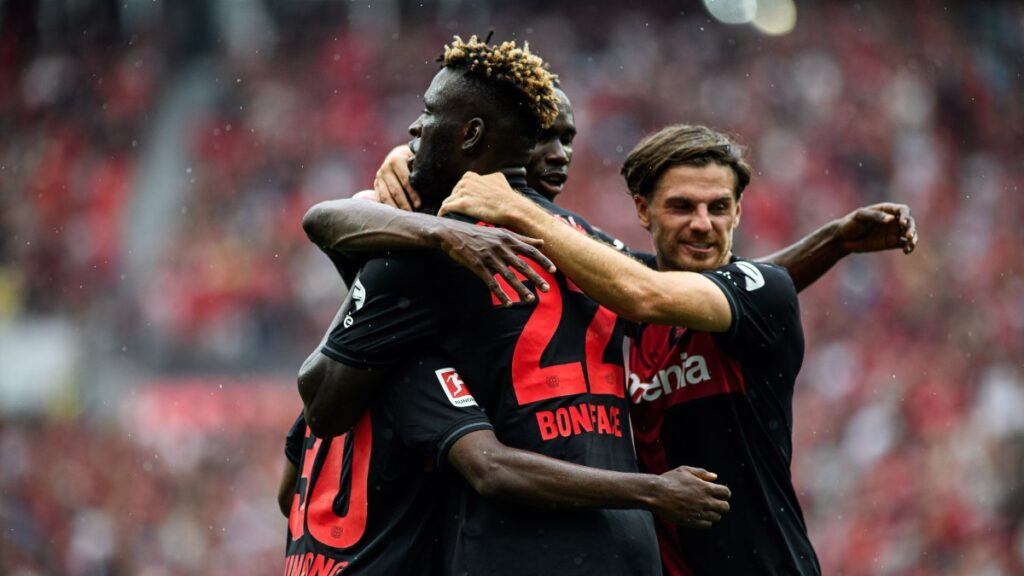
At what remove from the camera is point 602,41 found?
668 inches

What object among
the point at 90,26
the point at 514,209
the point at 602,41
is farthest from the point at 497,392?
the point at 90,26

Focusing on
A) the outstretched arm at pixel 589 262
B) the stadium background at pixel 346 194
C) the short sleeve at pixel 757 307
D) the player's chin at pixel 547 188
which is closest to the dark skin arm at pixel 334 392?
the outstretched arm at pixel 589 262

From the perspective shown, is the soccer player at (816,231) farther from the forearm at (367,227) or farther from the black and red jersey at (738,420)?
the black and red jersey at (738,420)

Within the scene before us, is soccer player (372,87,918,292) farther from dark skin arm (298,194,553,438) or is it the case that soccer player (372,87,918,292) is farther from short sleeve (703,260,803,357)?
short sleeve (703,260,803,357)

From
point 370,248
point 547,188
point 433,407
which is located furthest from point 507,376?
point 547,188

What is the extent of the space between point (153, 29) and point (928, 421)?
13014 mm

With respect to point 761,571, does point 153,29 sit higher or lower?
higher

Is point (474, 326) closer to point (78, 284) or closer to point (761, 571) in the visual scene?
point (761, 571)

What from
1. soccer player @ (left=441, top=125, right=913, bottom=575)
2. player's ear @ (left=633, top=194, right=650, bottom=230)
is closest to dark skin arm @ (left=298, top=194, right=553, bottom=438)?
soccer player @ (left=441, top=125, right=913, bottom=575)

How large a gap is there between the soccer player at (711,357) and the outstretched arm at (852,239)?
672 millimetres

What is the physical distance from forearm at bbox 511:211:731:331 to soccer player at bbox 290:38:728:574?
0.34ft

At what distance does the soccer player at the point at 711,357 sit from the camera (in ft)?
12.1

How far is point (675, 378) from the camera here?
3967 millimetres

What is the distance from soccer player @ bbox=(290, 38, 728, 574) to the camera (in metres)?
3.35
